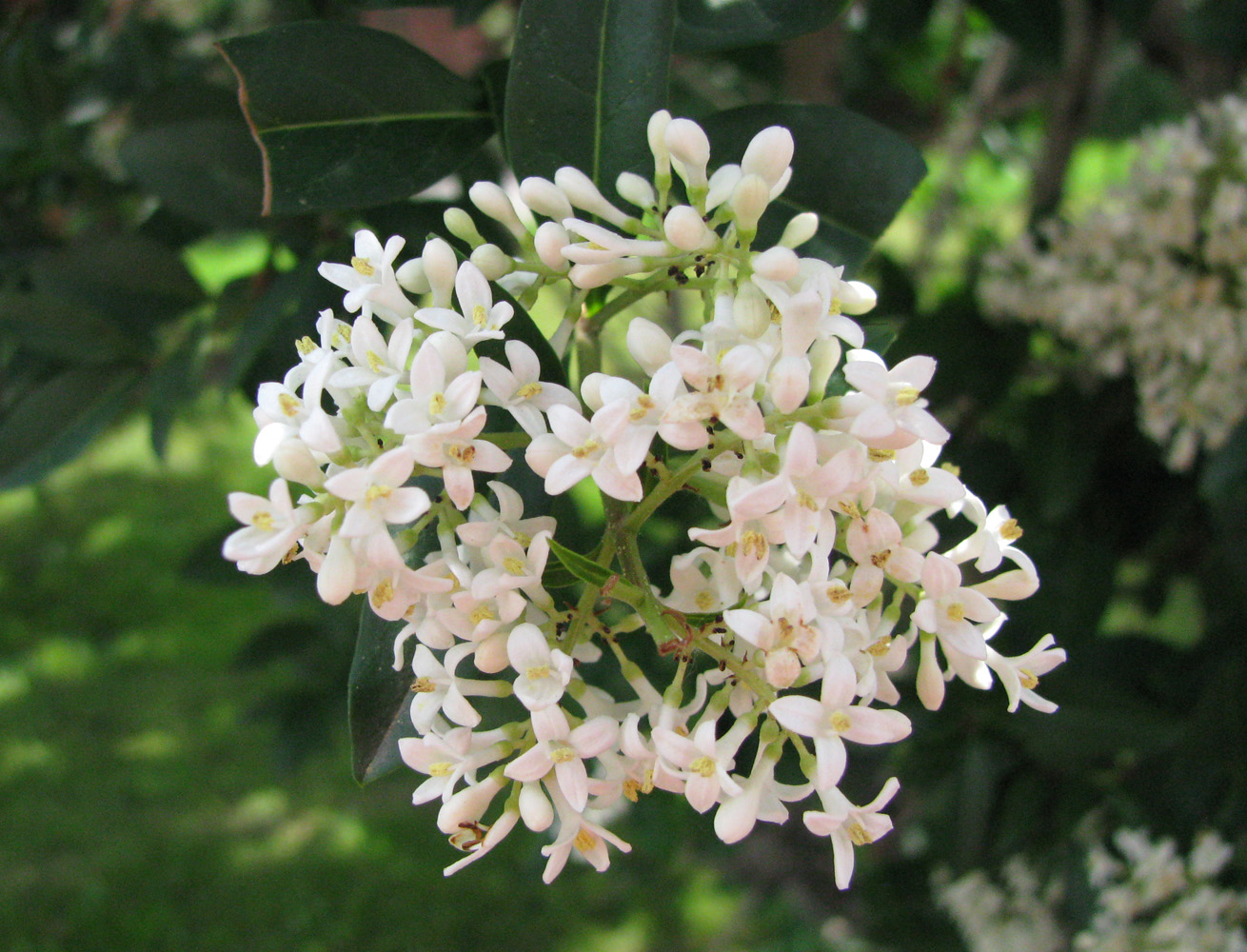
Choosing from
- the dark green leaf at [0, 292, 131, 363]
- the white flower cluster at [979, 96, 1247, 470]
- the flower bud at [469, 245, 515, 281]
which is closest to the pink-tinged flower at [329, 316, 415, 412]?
the flower bud at [469, 245, 515, 281]

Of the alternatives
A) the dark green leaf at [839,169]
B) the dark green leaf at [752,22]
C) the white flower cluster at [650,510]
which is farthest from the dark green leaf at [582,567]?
the dark green leaf at [752,22]

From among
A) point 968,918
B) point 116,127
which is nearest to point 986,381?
point 968,918

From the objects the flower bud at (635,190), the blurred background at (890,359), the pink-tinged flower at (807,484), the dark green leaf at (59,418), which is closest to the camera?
the pink-tinged flower at (807,484)

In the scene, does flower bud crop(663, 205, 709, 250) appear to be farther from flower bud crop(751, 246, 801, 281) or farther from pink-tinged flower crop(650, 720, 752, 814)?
pink-tinged flower crop(650, 720, 752, 814)

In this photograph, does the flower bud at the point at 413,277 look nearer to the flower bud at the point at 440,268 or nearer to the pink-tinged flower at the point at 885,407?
the flower bud at the point at 440,268

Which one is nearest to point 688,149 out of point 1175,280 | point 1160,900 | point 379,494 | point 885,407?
point 885,407

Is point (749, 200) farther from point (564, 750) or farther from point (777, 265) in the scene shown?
point (564, 750)
